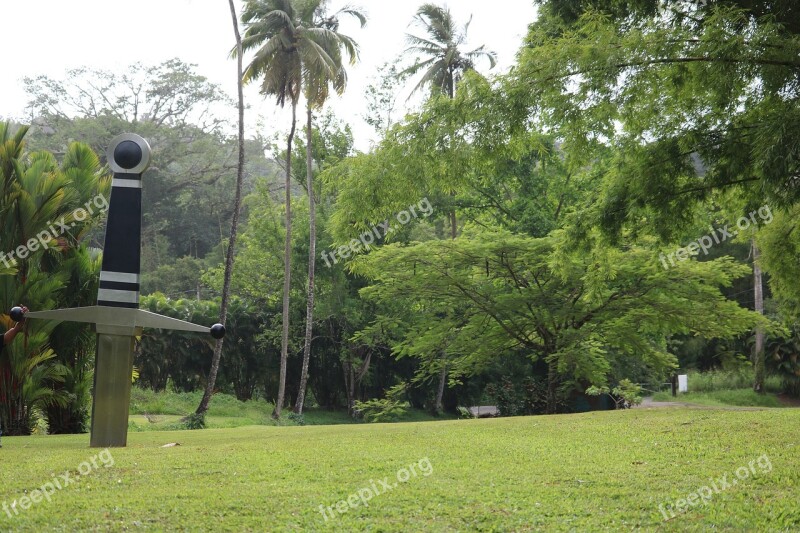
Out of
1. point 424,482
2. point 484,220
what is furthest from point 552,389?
point 424,482

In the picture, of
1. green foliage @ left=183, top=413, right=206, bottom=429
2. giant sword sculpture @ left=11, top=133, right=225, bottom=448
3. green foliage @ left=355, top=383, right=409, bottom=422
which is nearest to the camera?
giant sword sculpture @ left=11, top=133, right=225, bottom=448

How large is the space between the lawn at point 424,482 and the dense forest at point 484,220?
9.08 feet

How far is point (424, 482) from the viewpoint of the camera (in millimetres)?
7180

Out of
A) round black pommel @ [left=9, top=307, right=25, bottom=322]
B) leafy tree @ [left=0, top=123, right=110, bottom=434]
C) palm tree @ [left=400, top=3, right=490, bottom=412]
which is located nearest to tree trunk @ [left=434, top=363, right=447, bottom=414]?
palm tree @ [left=400, top=3, right=490, bottom=412]

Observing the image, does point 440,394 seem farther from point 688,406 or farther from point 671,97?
point 671,97

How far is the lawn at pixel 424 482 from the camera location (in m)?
5.83

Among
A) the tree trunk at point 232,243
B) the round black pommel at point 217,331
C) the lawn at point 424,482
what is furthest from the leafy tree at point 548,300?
the round black pommel at point 217,331

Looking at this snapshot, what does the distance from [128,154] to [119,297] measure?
167 centimetres

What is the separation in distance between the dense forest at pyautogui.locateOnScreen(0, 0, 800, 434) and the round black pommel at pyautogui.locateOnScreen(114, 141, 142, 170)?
2.46 meters

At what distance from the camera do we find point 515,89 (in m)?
8.88

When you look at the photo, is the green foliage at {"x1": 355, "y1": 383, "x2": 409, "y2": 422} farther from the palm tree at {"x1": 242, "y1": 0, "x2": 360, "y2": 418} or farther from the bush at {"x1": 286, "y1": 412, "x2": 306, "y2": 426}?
the palm tree at {"x1": 242, "y1": 0, "x2": 360, "y2": 418}

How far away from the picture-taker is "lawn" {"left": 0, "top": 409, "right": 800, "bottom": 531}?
583cm

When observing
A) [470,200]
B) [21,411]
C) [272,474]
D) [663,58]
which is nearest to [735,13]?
[663,58]

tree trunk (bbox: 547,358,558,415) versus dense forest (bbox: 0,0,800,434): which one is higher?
dense forest (bbox: 0,0,800,434)
